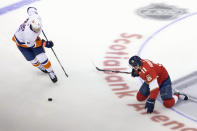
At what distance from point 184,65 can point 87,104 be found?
1859 millimetres

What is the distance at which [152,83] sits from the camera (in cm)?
474

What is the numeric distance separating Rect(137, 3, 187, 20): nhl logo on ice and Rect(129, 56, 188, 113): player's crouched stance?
298cm

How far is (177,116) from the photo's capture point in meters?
4.82

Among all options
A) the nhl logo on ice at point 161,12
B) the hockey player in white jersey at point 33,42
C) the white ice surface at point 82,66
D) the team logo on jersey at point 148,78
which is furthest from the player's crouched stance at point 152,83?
the nhl logo on ice at point 161,12

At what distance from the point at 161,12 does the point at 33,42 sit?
346cm

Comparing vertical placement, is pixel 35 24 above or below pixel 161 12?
above

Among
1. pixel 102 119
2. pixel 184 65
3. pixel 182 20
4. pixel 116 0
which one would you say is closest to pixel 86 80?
pixel 102 119

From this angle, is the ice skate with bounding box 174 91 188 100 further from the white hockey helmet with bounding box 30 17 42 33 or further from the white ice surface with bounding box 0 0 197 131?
the white hockey helmet with bounding box 30 17 42 33

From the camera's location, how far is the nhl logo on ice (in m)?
7.80

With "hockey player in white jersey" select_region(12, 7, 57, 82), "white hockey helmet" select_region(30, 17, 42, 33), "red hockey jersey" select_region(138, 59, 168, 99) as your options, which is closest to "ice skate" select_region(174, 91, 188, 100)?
"red hockey jersey" select_region(138, 59, 168, 99)

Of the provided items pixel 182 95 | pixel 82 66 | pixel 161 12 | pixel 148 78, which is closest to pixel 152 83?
pixel 148 78

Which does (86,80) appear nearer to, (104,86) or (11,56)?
(104,86)

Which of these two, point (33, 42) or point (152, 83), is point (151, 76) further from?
point (33, 42)

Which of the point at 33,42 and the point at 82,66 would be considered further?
the point at 82,66
